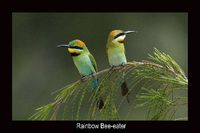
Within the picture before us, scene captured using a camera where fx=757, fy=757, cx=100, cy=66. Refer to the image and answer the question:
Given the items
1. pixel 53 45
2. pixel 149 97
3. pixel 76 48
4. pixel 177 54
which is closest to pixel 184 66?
pixel 177 54

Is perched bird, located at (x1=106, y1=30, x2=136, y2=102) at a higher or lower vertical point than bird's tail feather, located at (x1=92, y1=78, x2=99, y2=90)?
higher

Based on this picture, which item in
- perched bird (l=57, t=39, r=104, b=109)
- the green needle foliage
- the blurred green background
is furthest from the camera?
the blurred green background

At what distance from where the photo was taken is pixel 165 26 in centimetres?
1015

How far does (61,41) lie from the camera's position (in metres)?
9.84

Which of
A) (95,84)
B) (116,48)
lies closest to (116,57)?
(116,48)

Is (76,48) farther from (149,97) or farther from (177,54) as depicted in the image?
(177,54)

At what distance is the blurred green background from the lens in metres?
9.42

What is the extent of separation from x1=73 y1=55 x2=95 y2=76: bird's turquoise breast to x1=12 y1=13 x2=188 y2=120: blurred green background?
Result: 16.4 feet

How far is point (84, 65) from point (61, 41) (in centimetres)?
595

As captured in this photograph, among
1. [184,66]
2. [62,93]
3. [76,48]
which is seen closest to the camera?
[62,93]

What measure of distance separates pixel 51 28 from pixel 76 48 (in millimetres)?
6437

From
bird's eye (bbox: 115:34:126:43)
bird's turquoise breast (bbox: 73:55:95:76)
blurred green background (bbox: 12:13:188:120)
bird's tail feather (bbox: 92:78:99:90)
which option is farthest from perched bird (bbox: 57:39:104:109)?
blurred green background (bbox: 12:13:188:120)

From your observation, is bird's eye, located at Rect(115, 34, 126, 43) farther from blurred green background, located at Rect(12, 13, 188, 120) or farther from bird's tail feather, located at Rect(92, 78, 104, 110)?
blurred green background, located at Rect(12, 13, 188, 120)

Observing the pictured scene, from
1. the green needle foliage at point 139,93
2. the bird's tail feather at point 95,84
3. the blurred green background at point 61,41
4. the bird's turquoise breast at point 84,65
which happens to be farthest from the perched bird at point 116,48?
the blurred green background at point 61,41
